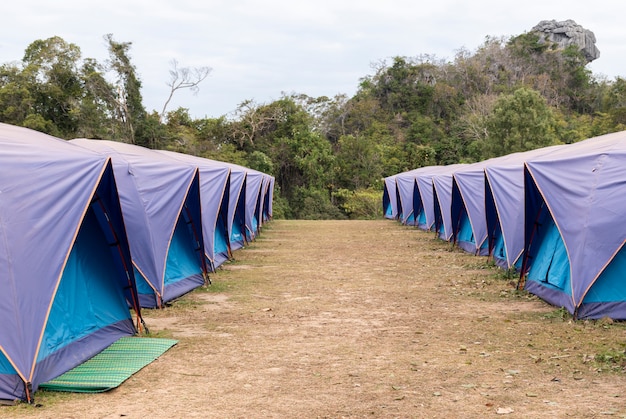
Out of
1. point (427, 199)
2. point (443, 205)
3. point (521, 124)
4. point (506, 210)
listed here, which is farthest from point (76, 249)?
point (521, 124)

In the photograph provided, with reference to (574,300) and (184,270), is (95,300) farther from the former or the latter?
(574,300)

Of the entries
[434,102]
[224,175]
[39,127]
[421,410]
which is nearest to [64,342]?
[421,410]

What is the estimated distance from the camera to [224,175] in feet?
50.6

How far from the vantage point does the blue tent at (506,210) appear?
41.9 ft

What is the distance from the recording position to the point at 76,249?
24.2 ft

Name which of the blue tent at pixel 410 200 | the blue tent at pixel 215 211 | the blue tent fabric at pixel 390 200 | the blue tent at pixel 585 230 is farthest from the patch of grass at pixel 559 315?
the blue tent fabric at pixel 390 200

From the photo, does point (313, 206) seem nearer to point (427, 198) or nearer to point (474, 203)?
point (427, 198)

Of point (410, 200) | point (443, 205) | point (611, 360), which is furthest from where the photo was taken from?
point (410, 200)

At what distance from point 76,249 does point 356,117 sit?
4958cm

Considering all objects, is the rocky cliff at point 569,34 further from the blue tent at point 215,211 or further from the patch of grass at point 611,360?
the patch of grass at point 611,360

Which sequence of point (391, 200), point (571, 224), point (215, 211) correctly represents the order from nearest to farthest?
point (571, 224)
point (215, 211)
point (391, 200)

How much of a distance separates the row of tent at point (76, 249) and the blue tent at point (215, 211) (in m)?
1.91

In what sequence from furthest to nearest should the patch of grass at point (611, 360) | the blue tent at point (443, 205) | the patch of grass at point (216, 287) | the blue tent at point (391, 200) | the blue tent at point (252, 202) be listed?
the blue tent at point (391, 200) → the blue tent at point (252, 202) → the blue tent at point (443, 205) → the patch of grass at point (216, 287) → the patch of grass at point (611, 360)

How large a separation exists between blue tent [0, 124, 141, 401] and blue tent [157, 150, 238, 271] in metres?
5.00
